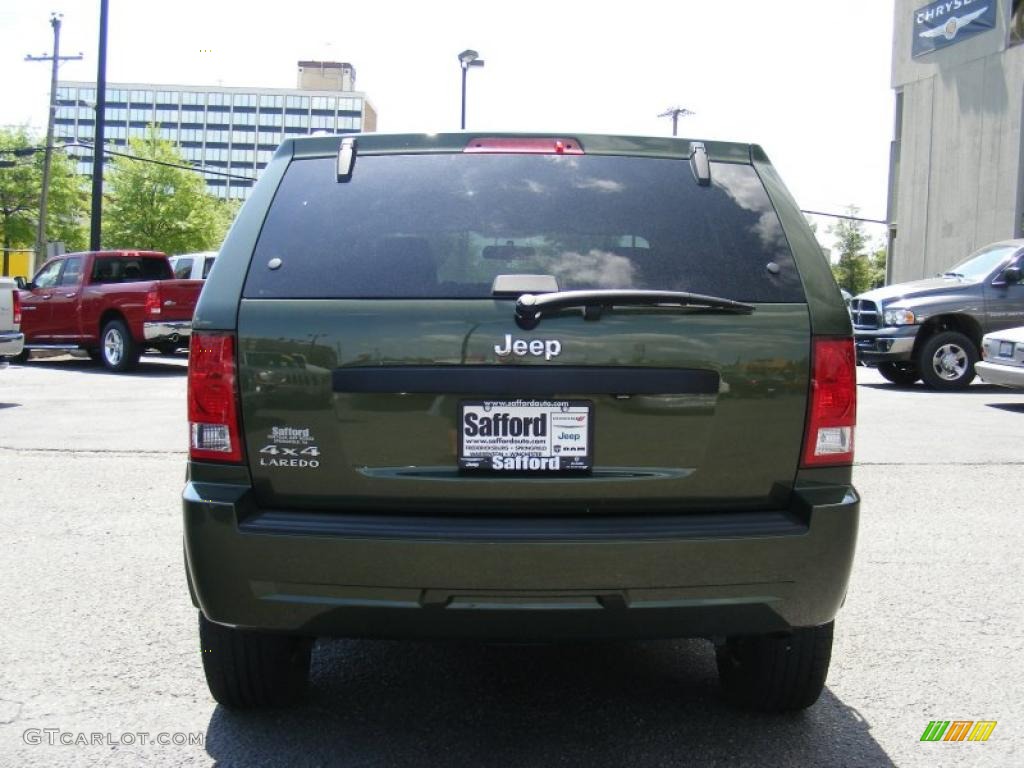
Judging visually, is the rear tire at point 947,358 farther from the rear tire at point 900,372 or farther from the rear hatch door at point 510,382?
the rear hatch door at point 510,382

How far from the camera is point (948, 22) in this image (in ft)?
133

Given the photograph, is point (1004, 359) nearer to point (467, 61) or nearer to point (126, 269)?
point (126, 269)

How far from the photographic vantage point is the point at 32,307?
780 inches

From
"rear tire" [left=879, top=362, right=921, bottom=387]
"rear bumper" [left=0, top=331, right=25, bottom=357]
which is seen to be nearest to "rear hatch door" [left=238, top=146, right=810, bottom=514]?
"rear bumper" [left=0, top=331, right=25, bottom=357]

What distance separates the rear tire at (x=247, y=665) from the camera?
337 centimetres

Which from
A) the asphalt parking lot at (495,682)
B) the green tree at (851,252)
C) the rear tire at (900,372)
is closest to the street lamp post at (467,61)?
the rear tire at (900,372)

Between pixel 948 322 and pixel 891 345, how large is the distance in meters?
0.97

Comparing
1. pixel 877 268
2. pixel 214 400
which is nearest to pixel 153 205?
pixel 877 268

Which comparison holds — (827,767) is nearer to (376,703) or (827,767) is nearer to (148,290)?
(376,703)

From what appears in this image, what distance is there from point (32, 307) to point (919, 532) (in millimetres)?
17391

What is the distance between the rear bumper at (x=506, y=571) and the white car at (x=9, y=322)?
12216 mm

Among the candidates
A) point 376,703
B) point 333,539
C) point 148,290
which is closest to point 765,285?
point 333,539

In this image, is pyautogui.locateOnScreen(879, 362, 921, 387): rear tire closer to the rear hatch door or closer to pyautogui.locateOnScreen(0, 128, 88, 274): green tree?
the rear hatch door

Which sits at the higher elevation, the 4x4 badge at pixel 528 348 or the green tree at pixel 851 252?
the green tree at pixel 851 252
